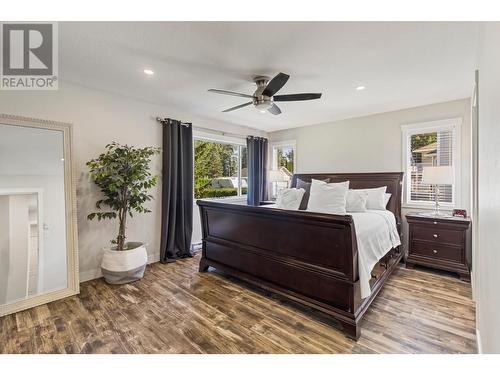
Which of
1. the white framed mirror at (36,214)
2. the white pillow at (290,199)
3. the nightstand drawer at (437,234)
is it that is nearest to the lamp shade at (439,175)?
the nightstand drawer at (437,234)

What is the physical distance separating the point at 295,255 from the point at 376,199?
6.92 ft

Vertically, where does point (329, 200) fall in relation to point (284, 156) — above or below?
below

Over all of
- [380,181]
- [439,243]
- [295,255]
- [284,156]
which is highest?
[284,156]

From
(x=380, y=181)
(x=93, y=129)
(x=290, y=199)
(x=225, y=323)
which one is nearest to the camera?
(x=225, y=323)

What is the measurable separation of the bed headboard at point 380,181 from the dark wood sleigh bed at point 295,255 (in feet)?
2.58

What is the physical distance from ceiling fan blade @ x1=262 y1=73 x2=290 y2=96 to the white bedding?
1576mm

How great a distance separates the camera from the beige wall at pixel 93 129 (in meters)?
2.80

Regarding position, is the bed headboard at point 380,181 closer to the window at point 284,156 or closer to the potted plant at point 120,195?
the window at point 284,156

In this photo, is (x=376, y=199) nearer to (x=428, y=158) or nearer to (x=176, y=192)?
(x=428, y=158)

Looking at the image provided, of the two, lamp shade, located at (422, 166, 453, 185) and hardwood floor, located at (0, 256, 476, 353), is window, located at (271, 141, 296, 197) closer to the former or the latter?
A: lamp shade, located at (422, 166, 453, 185)

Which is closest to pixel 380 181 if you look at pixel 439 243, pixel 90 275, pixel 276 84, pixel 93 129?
pixel 439 243

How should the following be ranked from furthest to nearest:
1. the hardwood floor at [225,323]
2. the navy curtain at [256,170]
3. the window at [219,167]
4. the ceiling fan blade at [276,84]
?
the navy curtain at [256,170] → the window at [219,167] → the ceiling fan blade at [276,84] → the hardwood floor at [225,323]

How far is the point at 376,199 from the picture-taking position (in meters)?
3.75
